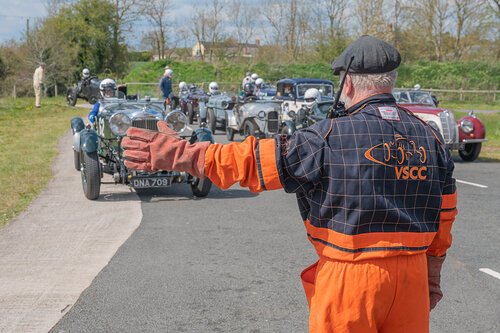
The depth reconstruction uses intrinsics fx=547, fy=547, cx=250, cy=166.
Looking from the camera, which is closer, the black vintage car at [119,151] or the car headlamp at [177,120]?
the black vintage car at [119,151]

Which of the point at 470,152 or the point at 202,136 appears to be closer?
the point at 202,136

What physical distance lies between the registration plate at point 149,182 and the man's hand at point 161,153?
20.2ft

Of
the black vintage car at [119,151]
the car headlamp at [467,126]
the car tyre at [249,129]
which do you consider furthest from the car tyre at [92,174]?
the car headlamp at [467,126]

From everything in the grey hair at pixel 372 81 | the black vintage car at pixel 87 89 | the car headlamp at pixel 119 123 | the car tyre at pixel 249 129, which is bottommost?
the car tyre at pixel 249 129

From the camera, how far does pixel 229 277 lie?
196 inches

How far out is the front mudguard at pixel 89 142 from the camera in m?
8.23

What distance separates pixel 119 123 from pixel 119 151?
1.59ft

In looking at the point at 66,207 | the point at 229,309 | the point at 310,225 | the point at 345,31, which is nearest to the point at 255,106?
the point at 66,207

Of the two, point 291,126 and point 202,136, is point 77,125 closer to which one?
point 202,136

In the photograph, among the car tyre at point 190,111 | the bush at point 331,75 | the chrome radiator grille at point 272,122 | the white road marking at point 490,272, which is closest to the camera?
the white road marking at point 490,272

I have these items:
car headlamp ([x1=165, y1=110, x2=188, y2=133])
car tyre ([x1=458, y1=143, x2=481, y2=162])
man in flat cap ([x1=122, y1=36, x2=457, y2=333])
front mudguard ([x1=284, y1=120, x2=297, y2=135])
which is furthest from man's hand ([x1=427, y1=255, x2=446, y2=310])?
car tyre ([x1=458, y1=143, x2=481, y2=162])

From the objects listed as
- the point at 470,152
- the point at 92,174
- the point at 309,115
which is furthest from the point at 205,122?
the point at 470,152

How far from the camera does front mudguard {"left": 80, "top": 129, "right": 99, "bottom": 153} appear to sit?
823 centimetres

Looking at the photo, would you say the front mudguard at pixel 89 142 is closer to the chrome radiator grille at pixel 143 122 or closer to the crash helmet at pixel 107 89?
the chrome radiator grille at pixel 143 122
